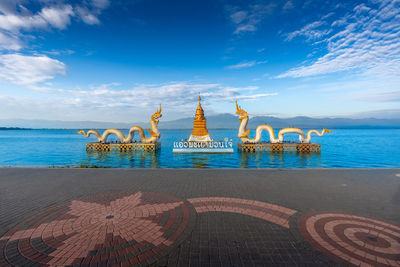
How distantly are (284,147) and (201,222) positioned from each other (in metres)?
35.0

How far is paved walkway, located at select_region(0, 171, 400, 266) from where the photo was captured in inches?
156

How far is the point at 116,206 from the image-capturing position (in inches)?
256

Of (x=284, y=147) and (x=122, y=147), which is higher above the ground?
(x=122, y=147)

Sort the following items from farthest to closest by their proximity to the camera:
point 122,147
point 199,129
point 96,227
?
1. point 199,129
2. point 122,147
3. point 96,227

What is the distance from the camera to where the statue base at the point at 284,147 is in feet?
114

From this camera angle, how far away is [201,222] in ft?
17.6

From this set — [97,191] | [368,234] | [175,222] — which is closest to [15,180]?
[97,191]

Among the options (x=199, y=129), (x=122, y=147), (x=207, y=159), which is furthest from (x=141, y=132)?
(x=207, y=159)

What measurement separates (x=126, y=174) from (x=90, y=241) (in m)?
6.67

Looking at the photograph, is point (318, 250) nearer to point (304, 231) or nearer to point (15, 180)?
point (304, 231)

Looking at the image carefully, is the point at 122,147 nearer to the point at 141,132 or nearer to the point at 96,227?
the point at 141,132

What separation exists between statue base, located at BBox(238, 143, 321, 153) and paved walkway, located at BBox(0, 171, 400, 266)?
2590 centimetres

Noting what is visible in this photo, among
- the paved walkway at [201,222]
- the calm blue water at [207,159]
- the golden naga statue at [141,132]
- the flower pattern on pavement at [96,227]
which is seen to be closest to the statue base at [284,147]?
the calm blue water at [207,159]

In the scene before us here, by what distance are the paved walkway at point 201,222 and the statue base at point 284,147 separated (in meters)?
25.9
